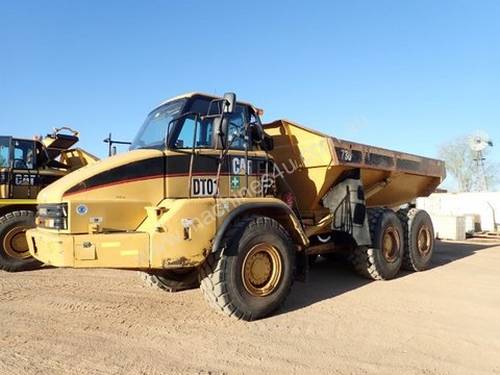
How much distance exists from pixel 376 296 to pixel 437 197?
17909 mm

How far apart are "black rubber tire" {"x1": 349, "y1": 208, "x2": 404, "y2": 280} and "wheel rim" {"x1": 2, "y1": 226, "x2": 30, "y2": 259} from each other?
20.6ft

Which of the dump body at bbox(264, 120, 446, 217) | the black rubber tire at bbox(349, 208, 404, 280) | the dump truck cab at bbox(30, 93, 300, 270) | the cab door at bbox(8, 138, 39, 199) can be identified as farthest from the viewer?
the cab door at bbox(8, 138, 39, 199)

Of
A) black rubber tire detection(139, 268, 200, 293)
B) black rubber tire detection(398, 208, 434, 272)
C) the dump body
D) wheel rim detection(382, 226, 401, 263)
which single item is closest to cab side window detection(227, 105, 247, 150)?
the dump body

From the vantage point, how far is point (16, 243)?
340 inches

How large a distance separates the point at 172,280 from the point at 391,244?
3.84 meters

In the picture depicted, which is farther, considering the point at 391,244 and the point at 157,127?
the point at 391,244

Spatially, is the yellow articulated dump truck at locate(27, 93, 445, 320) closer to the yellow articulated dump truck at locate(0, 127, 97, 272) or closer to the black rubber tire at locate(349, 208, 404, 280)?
the black rubber tire at locate(349, 208, 404, 280)

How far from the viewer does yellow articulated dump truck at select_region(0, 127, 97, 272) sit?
28.0 ft

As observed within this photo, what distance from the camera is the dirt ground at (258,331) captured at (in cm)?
370

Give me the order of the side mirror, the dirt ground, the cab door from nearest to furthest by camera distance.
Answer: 1. the dirt ground
2. the side mirror
3. the cab door

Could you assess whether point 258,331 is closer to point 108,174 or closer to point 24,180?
point 108,174

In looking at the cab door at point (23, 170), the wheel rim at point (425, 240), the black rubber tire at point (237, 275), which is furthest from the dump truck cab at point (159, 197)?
the cab door at point (23, 170)

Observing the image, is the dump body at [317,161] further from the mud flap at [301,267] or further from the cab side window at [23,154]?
the cab side window at [23,154]

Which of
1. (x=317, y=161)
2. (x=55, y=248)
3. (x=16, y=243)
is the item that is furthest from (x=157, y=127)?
(x=16, y=243)
